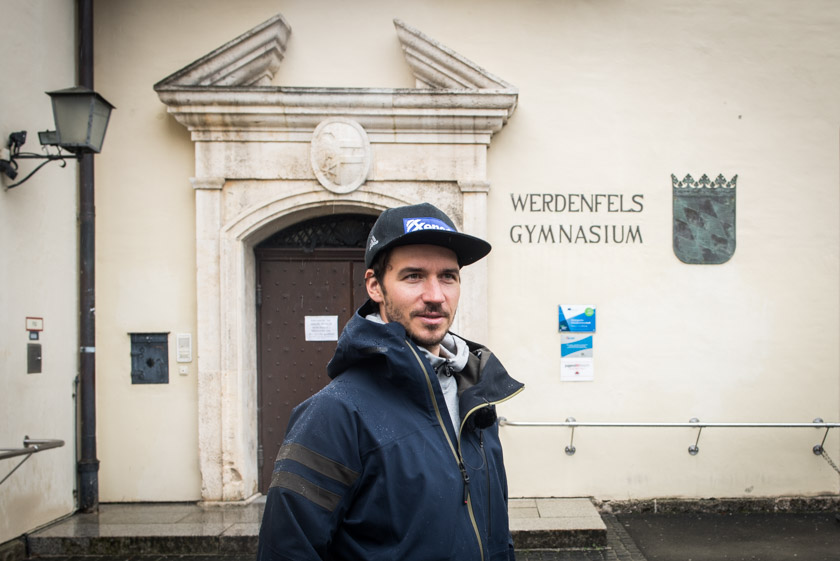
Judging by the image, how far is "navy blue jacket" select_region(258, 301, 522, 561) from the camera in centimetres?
166

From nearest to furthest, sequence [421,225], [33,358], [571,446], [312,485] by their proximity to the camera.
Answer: [312,485], [421,225], [33,358], [571,446]

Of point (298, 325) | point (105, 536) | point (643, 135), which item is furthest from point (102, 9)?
point (643, 135)

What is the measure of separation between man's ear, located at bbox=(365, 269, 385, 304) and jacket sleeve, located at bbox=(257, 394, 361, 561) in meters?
0.34

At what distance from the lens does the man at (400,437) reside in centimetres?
167

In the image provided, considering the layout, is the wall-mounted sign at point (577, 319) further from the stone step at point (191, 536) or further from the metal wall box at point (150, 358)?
the metal wall box at point (150, 358)

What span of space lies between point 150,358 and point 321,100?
8.65ft

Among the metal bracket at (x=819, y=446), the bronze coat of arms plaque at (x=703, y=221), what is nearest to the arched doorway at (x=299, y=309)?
the bronze coat of arms plaque at (x=703, y=221)

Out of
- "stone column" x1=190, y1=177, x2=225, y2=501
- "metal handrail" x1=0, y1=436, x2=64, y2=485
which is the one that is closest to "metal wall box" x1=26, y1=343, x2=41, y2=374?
"metal handrail" x1=0, y1=436, x2=64, y2=485

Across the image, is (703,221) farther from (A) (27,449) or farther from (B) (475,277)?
(A) (27,449)

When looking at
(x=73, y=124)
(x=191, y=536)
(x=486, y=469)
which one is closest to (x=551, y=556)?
(x=191, y=536)

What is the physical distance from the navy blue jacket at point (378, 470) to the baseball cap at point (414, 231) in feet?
0.73

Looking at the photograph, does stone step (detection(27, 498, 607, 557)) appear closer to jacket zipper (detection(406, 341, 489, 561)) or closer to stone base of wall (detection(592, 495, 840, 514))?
stone base of wall (detection(592, 495, 840, 514))

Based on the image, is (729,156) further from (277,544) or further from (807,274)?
(277,544)

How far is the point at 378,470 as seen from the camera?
172cm
